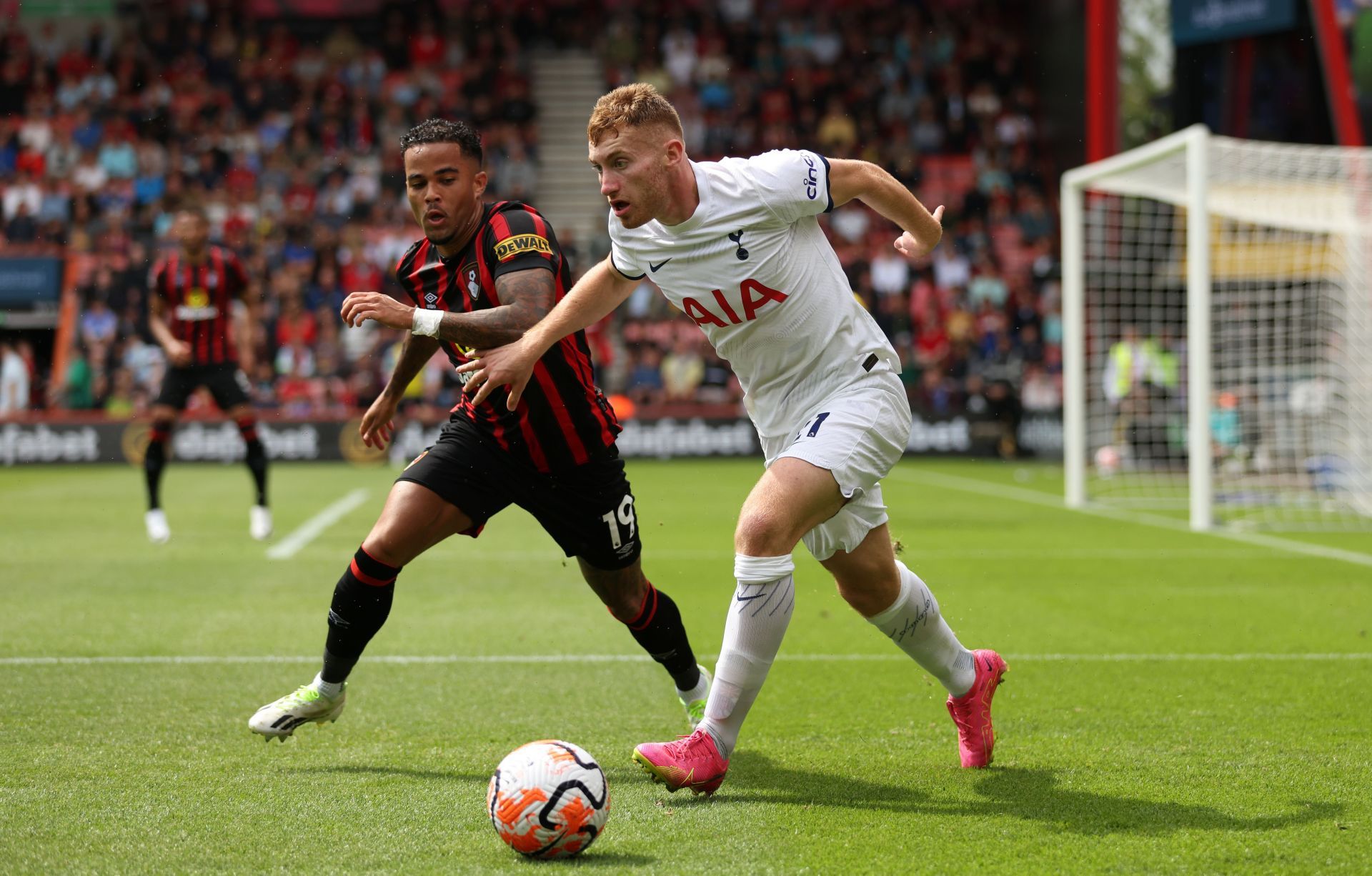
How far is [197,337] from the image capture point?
10.7 meters

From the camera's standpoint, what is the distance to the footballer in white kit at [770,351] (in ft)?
13.1

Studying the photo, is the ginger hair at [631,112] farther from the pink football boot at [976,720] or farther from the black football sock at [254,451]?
the black football sock at [254,451]

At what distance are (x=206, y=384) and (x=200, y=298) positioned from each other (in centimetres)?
67

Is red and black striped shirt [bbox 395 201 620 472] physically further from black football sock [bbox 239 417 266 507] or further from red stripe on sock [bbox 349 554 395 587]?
black football sock [bbox 239 417 266 507]

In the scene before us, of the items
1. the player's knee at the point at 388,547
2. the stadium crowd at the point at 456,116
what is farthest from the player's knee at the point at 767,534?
the stadium crowd at the point at 456,116

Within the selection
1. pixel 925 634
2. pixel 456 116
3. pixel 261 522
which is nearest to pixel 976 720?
pixel 925 634

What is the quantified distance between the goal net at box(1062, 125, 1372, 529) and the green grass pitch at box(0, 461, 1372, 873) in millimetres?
3889

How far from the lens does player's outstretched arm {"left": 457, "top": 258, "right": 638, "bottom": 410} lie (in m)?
4.03

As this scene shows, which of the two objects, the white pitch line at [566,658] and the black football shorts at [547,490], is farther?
the white pitch line at [566,658]

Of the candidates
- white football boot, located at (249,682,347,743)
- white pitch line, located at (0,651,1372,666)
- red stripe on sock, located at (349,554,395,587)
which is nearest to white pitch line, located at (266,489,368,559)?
white pitch line, located at (0,651,1372,666)

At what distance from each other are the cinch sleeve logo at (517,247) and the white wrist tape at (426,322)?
16.0 inches

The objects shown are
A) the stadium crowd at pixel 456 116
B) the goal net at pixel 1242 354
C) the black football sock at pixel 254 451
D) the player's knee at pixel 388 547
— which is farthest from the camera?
the stadium crowd at pixel 456 116

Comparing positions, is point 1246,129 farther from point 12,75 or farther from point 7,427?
point 12,75

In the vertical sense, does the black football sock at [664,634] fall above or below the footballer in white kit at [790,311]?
below
